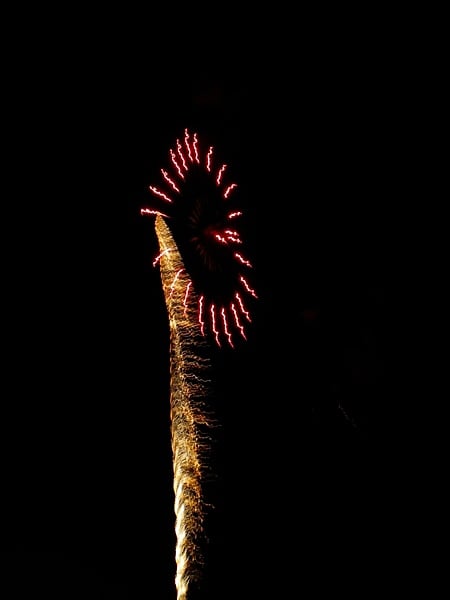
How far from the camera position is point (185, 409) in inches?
129

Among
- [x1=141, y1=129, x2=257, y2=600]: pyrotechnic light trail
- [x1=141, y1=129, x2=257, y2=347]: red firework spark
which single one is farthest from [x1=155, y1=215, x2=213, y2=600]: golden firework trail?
[x1=141, y1=129, x2=257, y2=347]: red firework spark

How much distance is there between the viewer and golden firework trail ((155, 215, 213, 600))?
2.69m

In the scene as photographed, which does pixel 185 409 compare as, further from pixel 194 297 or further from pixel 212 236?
pixel 212 236

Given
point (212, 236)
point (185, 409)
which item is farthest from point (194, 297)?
point (185, 409)

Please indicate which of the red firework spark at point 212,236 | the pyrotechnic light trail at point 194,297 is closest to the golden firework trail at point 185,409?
the pyrotechnic light trail at point 194,297

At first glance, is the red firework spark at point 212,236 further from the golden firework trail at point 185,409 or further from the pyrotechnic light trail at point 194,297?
the golden firework trail at point 185,409

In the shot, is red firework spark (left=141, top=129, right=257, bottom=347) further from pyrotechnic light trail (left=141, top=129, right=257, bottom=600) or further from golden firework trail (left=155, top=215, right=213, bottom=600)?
golden firework trail (left=155, top=215, right=213, bottom=600)

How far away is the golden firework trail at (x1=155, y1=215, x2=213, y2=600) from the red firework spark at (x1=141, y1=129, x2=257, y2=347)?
0.13 metres

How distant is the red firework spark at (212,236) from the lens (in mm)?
4074

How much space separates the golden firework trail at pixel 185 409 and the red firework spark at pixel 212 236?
127 mm

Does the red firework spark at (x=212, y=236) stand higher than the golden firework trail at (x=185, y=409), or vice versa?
the red firework spark at (x=212, y=236)

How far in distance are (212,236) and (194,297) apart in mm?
774

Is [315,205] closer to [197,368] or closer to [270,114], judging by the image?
[270,114]

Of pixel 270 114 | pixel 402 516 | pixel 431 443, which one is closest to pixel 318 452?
pixel 402 516
